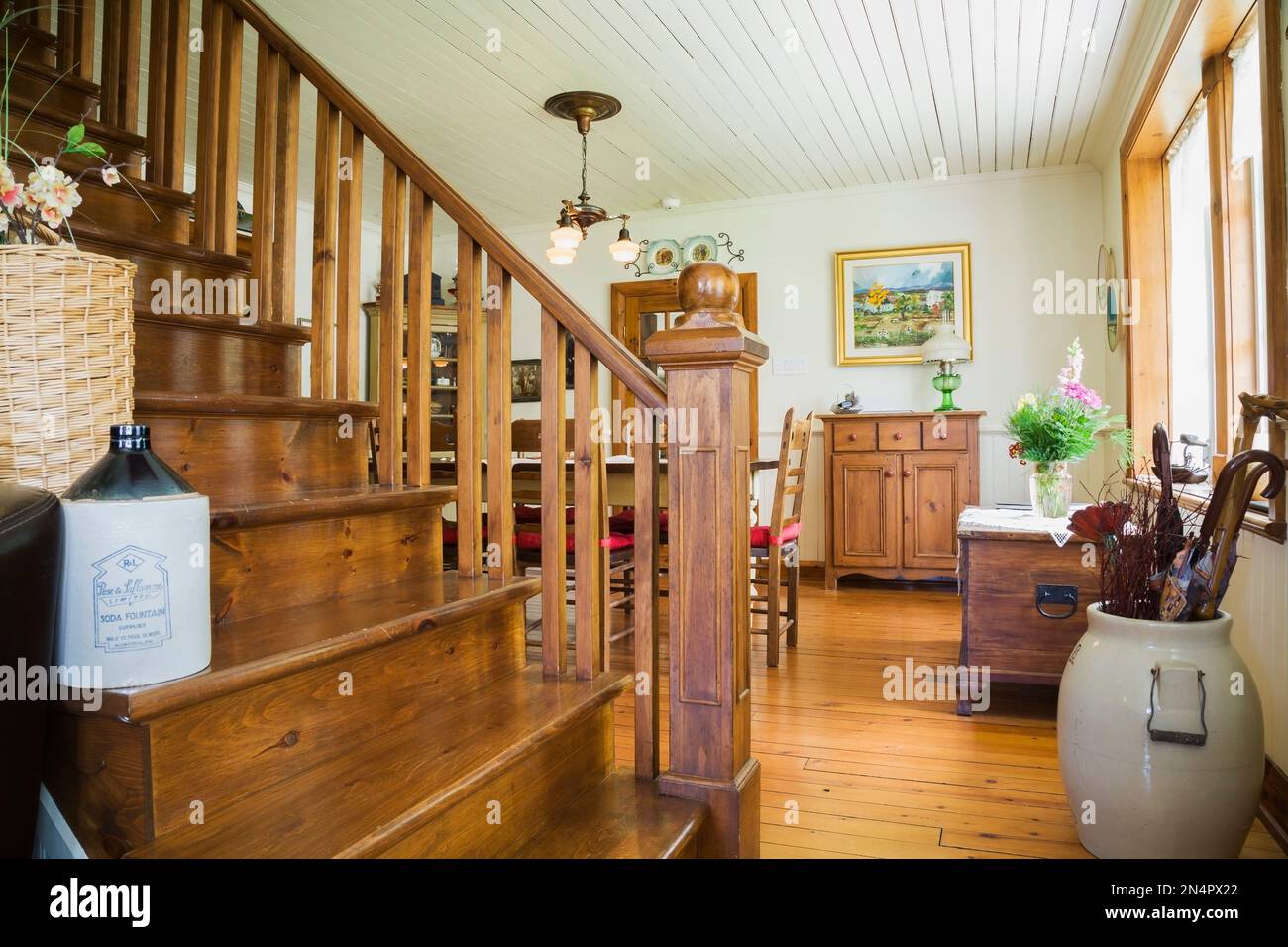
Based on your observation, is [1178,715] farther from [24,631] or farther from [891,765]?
[24,631]

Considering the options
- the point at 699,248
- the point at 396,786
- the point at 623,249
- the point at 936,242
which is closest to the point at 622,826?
the point at 396,786

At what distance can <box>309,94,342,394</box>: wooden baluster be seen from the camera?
2219mm

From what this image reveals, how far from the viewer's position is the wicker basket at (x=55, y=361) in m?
1.23

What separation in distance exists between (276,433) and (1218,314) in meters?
3.11

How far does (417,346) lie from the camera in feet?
7.07

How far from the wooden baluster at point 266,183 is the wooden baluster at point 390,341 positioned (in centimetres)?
37

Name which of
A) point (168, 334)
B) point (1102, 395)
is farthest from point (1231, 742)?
point (1102, 395)

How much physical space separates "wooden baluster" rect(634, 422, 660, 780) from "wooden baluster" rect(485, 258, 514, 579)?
1.13ft

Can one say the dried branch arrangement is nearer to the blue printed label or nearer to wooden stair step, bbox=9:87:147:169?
the blue printed label

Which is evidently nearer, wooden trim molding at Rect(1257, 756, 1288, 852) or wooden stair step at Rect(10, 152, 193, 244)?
wooden trim molding at Rect(1257, 756, 1288, 852)

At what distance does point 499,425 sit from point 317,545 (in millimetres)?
467

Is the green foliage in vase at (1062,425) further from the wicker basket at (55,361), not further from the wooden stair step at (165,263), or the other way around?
the wicker basket at (55,361)

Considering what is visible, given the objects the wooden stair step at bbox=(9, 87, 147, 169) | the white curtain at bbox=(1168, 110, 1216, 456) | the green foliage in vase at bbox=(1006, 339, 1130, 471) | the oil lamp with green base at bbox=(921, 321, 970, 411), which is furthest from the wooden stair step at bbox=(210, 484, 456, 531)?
the oil lamp with green base at bbox=(921, 321, 970, 411)
